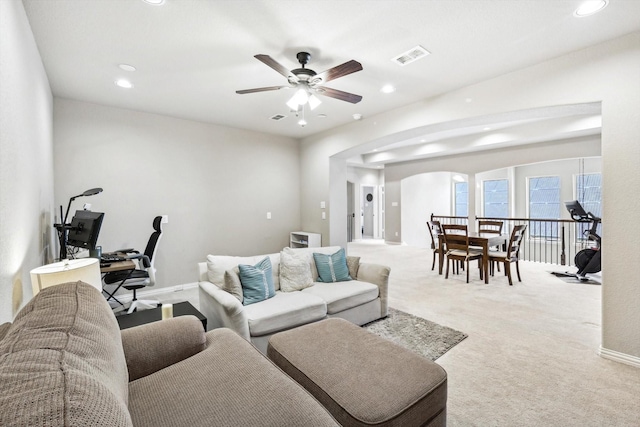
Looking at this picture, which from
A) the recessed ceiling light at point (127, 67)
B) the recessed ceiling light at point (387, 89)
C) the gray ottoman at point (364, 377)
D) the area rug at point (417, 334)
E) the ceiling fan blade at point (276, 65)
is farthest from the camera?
the recessed ceiling light at point (387, 89)

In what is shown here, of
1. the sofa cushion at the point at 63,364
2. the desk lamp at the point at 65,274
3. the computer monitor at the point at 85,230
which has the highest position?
the computer monitor at the point at 85,230

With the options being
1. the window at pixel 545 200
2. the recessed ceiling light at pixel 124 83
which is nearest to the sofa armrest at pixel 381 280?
the recessed ceiling light at pixel 124 83

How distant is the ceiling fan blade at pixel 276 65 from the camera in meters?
2.21

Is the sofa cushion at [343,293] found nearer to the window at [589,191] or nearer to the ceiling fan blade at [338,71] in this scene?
the ceiling fan blade at [338,71]

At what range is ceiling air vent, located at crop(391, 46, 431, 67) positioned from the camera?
2.69m

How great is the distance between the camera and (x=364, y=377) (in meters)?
1.49

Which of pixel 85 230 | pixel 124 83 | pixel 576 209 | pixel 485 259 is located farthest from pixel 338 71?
pixel 576 209

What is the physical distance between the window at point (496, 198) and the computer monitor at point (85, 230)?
1114 centimetres

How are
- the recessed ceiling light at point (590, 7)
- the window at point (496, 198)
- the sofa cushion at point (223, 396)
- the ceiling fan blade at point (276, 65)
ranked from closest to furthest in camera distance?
the sofa cushion at point (223, 396), the recessed ceiling light at point (590, 7), the ceiling fan blade at point (276, 65), the window at point (496, 198)

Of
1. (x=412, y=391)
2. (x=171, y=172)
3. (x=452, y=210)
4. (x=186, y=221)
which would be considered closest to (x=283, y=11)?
(x=412, y=391)

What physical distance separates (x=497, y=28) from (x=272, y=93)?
2428 mm

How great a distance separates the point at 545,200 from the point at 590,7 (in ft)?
30.1

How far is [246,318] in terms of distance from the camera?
92.4 inches

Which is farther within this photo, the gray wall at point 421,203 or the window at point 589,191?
the gray wall at point 421,203
